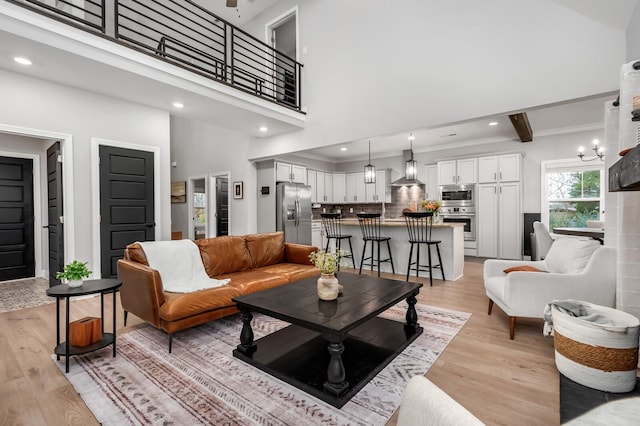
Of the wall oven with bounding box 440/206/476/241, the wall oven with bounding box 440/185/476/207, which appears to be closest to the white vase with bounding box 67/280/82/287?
the wall oven with bounding box 440/206/476/241

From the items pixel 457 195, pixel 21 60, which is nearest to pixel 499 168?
pixel 457 195

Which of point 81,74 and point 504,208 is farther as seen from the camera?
point 504,208

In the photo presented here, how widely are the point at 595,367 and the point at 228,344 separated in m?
2.50

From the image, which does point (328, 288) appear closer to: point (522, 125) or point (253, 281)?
point (253, 281)

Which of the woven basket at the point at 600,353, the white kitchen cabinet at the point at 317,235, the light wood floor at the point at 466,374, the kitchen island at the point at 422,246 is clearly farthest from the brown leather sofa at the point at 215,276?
the white kitchen cabinet at the point at 317,235

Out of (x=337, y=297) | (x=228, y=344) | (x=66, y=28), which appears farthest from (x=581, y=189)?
(x=66, y=28)

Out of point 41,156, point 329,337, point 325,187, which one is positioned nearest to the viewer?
point 329,337

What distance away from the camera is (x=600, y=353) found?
1.70 m

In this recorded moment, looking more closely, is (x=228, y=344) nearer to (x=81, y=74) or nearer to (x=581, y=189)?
(x=81, y=74)

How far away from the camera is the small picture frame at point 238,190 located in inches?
268

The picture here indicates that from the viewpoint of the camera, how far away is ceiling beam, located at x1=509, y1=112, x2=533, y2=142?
15.4 feet

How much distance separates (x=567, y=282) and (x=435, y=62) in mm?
3113

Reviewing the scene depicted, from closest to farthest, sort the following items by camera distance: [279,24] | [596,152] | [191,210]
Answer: [596,152] < [279,24] < [191,210]

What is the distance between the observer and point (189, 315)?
2.59m
